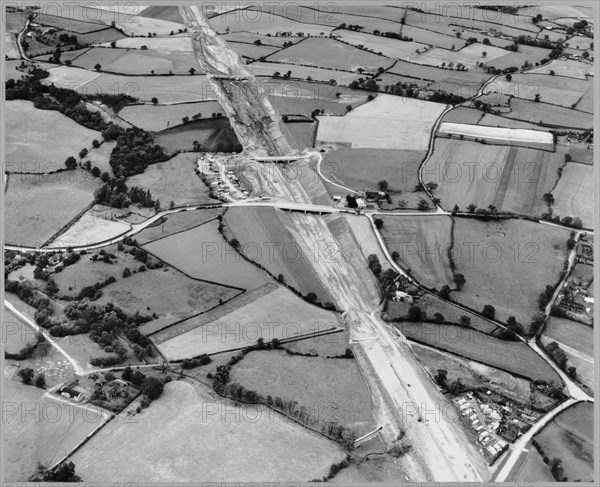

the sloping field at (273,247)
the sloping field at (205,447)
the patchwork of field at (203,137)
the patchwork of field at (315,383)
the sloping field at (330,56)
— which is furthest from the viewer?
the sloping field at (330,56)

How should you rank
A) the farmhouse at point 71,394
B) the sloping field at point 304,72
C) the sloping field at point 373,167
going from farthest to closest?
the sloping field at point 304,72 < the sloping field at point 373,167 < the farmhouse at point 71,394

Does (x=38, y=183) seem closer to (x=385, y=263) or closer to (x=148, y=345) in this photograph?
(x=148, y=345)

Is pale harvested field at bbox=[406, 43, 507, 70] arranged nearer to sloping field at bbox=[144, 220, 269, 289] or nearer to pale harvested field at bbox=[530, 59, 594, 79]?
pale harvested field at bbox=[530, 59, 594, 79]

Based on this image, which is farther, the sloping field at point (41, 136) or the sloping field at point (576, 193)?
the sloping field at point (41, 136)

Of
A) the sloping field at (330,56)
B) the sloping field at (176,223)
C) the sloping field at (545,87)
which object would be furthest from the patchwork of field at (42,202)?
the sloping field at (545,87)

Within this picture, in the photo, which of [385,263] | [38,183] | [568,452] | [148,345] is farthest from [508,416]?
[38,183]

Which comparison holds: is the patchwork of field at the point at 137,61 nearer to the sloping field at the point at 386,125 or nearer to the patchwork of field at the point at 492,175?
the sloping field at the point at 386,125

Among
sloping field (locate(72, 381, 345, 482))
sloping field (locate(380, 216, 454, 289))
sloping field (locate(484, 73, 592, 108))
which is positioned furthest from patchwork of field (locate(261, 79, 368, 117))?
sloping field (locate(72, 381, 345, 482))
